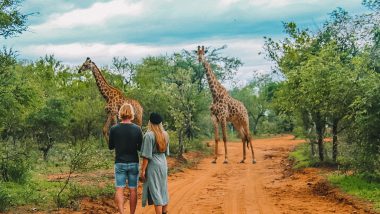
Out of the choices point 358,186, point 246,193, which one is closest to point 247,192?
point 246,193

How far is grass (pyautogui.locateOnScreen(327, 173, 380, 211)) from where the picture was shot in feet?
33.4

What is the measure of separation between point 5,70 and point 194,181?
6269 mm

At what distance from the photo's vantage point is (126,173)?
8062mm

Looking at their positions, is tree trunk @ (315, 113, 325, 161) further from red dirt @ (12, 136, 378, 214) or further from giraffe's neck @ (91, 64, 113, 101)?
giraffe's neck @ (91, 64, 113, 101)

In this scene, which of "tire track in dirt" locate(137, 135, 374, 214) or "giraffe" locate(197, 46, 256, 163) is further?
"giraffe" locate(197, 46, 256, 163)

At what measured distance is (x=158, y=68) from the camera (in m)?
37.4

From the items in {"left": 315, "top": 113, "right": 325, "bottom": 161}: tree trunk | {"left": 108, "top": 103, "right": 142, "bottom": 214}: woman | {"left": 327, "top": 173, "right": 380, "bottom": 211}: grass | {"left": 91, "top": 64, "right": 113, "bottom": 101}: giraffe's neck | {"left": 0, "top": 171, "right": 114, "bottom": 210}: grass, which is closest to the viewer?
{"left": 108, "top": 103, "right": 142, "bottom": 214}: woman

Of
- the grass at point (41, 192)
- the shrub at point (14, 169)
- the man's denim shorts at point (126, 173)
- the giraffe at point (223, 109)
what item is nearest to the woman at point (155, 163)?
the man's denim shorts at point (126, 173)

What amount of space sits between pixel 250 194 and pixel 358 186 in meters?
2.53

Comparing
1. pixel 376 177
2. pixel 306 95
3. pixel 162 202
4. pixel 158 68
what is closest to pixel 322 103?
pixel 306 95

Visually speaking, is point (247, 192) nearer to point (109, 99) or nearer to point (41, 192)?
point (41, 192)

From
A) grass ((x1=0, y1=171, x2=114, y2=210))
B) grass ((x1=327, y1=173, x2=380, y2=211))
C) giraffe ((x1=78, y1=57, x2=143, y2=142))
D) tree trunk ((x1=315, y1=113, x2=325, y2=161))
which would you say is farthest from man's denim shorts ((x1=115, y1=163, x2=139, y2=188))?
tree trunk ((x1=315, y1=113, x2=325, y2=161))

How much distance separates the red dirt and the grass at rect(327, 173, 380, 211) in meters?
0.23

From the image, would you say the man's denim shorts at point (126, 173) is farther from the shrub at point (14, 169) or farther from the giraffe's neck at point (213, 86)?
the giraffe's neck at point (213, 86)
